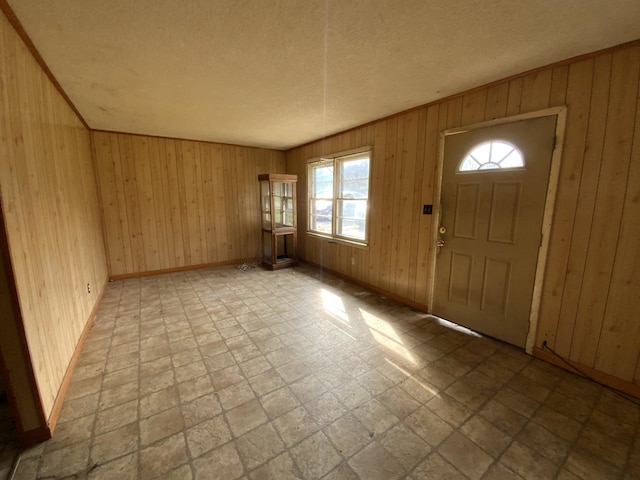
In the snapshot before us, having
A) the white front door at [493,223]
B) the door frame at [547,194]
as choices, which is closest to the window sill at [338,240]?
the white front door at [493,223]

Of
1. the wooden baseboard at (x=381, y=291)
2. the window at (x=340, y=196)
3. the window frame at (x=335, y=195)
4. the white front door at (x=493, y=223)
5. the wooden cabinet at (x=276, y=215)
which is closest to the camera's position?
the white front door at (x=493, y=223)

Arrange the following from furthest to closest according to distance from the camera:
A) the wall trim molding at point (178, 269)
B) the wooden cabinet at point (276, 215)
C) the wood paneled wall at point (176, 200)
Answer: the wooden cabinet at point (276, 215), the wall trim molding at point (178, 269), the wood paneled wall at point (176, 200)

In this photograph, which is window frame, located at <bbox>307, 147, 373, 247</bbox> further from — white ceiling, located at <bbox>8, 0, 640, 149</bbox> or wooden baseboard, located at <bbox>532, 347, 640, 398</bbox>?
wooden baseboard, located at <bbox>532, 347, 640, 398</bbox>

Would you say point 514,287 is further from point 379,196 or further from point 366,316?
point 379,196

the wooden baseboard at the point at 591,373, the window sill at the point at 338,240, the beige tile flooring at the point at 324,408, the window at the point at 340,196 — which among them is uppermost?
the window at the point at 340,196

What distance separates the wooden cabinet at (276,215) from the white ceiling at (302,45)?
81.5 inches

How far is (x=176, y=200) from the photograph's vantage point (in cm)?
475

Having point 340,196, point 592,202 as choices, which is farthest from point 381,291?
point 592,202

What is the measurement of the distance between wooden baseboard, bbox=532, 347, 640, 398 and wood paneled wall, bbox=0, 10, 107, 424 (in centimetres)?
361

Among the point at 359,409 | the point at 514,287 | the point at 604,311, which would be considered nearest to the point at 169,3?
the point at 359,409

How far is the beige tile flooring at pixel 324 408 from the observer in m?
1.39

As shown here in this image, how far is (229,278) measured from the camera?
14.7 feet

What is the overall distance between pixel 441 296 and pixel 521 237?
103cm

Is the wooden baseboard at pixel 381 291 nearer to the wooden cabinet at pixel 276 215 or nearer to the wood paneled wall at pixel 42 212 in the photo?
the wooden cabinet at pixel 276 215
